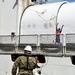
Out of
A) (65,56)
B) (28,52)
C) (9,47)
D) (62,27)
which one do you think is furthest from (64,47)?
(28,52)

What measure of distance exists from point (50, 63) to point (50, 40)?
1073 mm

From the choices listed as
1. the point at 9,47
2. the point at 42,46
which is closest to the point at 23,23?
the point at 9,47

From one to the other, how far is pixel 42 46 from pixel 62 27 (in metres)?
1.58

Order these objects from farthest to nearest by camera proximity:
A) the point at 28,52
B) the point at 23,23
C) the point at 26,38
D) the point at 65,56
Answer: the point at 23,23 < the point at 26,38 < the point at 65,56 < the point at 28,52

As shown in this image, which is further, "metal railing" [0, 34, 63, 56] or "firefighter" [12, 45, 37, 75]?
"metal railing" [0, 34, 63, 56]

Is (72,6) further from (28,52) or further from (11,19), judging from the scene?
(28,52)

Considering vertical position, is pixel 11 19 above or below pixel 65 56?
above

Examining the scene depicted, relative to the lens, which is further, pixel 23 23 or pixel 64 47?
pixel 23 23

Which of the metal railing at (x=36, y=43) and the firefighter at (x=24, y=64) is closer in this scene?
the firefighter at (x=24, y=64)

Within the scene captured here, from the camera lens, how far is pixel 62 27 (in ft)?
50.6

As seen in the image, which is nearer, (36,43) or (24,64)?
(24,64)

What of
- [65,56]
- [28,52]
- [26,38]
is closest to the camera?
[28,52]

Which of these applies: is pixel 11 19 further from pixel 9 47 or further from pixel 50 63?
pixel 50 63

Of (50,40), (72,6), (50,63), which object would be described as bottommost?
(50,63)
